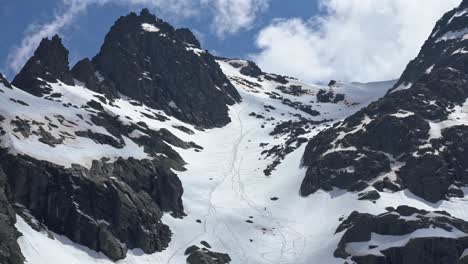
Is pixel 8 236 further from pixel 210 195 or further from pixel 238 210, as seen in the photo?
pixel 210 195

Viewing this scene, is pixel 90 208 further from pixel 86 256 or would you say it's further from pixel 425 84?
pixel 425 84

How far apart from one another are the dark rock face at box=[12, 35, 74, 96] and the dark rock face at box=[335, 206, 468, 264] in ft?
289

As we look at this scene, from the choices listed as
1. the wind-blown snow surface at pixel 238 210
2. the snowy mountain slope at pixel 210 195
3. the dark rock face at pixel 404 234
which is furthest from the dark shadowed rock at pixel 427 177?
the snowy mountain slope at pixel 210 195

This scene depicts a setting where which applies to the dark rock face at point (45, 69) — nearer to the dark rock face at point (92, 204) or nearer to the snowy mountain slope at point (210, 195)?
the snowy mountain slope at point (210, 195)

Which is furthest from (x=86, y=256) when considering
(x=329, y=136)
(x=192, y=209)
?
(x=329, y=136)

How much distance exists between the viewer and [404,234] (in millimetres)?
109625

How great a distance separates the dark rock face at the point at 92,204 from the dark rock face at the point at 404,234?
30.2m

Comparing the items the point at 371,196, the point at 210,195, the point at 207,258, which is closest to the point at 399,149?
the point at 371,196

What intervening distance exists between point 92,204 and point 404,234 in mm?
48597

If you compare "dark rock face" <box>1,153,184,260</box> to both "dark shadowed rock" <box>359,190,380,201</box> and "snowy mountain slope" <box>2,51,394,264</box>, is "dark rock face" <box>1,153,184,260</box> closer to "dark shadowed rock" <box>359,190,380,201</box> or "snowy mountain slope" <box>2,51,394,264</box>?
"snowy mountain slope" <box>2,51,394,264</box>

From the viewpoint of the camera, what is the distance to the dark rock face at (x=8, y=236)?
3169 inches

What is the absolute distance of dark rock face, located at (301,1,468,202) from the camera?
136 metres

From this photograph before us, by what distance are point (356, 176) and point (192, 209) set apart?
34.1 metres

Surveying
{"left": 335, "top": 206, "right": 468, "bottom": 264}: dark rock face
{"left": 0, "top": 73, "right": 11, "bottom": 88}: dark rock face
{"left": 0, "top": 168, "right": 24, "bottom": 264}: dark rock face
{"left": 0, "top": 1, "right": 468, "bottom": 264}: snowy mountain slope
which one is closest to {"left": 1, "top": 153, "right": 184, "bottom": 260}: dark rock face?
{"left": 0, "top": 1, "right": 468, "bottom": 264}: snowy mountain slope
